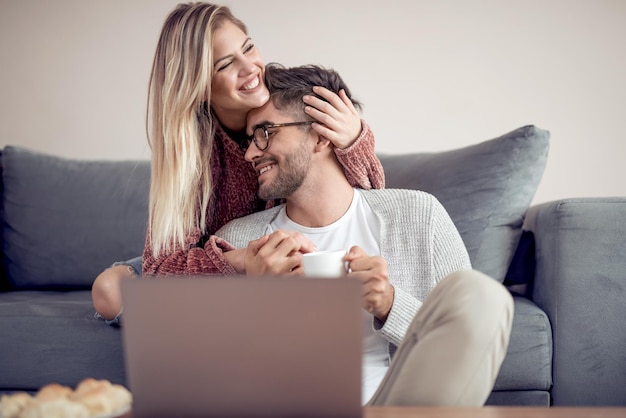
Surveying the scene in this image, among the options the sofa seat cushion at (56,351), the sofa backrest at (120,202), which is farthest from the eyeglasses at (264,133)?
the sofa seat cushion at (56,351)

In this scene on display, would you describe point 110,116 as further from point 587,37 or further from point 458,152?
point 587,37

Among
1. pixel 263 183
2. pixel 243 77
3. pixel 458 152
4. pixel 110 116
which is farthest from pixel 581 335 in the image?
pixel 110 116

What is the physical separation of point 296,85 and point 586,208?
0.88 meters

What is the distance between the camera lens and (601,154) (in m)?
2.70

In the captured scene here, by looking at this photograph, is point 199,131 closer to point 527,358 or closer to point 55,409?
point 527,358

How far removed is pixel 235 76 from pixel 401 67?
3.68 ft

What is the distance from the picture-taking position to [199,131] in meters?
1.91

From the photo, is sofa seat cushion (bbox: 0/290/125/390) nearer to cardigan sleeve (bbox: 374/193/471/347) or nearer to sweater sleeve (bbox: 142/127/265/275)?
sweater sleeve (bbox: 142/127/265/275)

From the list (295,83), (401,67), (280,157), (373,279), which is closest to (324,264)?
(373,279)

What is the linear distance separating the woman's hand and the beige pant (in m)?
0.91

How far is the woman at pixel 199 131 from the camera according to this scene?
1800mm

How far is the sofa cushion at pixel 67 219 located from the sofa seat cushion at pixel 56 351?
0.56 metres

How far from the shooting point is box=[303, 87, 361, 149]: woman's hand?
5.80 feet

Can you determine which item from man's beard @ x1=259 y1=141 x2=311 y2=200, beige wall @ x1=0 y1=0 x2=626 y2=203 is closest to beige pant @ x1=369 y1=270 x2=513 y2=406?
man's beard @ x1=259 y1=141 x2=311 y2=200
